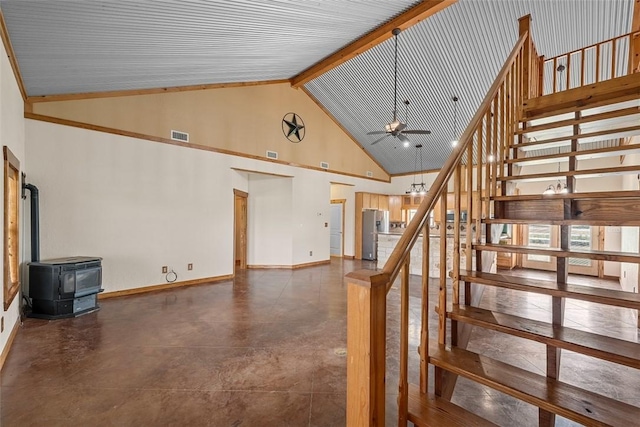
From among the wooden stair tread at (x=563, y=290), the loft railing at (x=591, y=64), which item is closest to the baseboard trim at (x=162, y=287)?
the wooden stair tread at (x=563, y=290)

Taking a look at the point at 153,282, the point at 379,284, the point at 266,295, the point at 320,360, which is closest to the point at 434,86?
the point at 266,295

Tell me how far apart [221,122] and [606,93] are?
18.9 feet

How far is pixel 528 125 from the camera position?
3207 mm

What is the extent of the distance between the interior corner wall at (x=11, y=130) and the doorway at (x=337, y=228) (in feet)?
22.8

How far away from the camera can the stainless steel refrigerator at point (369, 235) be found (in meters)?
8.95

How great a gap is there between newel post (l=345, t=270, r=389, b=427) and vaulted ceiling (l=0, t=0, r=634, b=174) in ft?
10.0

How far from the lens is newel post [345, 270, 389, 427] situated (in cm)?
107

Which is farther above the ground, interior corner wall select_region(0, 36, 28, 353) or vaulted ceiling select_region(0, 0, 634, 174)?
vaulted ceiling select_region(0, 0, 634, 174)

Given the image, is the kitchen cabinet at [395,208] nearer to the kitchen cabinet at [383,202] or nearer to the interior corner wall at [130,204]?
the kitchen cabinet at [383,202]

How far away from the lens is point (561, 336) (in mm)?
1478

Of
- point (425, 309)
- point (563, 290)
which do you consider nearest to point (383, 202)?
point (563, 290)

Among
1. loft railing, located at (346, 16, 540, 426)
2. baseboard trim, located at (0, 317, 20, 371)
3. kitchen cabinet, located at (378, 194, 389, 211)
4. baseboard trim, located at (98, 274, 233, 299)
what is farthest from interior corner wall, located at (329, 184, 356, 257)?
baseboard trim, located at (0, 317, 20, 371)

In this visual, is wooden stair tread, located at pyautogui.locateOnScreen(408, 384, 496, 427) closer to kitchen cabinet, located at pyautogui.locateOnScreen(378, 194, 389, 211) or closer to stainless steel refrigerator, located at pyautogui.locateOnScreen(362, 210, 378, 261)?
stainless steel refrigerator, located at pyautogui.locateOnScreen(362, 210, 378, 261)

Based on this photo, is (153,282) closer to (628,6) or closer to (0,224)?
(0,224)
